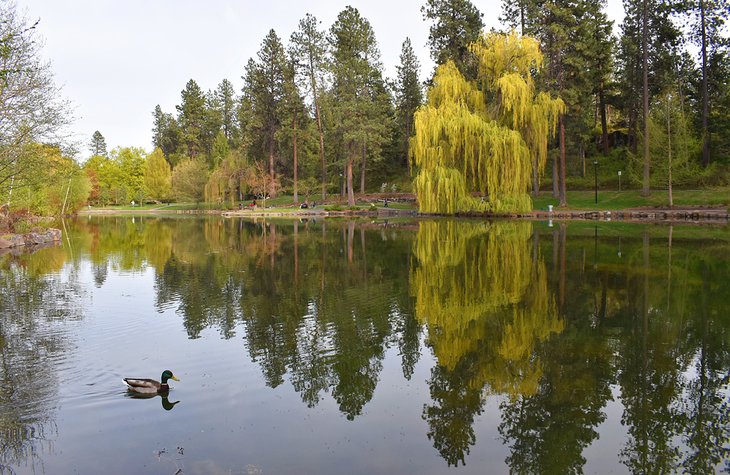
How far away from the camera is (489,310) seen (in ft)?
38.3

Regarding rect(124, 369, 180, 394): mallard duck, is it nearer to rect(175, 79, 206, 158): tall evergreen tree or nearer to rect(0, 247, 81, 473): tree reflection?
rect(0, 247, 81, 473): tree reflection

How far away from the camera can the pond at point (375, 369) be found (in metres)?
5.78

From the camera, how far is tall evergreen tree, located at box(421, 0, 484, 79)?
1884 inches

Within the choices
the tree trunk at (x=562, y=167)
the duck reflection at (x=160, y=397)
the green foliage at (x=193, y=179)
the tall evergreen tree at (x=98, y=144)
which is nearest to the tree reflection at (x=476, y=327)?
the duck reflection at (x=160, y=397)

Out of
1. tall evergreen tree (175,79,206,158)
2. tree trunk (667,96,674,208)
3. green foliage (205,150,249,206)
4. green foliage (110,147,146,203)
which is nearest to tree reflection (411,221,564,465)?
tree trunk (667,96,674,208)

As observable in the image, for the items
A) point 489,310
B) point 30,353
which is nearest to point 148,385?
point 30,353

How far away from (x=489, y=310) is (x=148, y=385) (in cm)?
742

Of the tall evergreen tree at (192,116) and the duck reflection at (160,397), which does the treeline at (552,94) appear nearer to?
the tall evergreen tree at (192,116)

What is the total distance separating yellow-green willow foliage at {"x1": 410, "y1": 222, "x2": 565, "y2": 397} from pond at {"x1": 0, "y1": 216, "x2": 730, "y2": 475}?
6 cm

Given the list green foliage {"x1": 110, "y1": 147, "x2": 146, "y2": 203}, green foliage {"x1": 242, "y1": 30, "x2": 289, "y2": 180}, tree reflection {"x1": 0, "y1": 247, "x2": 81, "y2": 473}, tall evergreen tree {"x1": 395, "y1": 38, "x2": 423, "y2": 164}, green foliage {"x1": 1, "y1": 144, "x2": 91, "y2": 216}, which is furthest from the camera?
green foliage {"x1": 110, "y1": 147, "x2": 146, "y2": 203}

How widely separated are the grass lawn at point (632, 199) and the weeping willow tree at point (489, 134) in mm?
6115

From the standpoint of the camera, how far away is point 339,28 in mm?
55906

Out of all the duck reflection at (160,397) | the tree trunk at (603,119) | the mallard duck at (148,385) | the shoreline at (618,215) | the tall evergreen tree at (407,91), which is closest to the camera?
the duck reflection at (160,397)

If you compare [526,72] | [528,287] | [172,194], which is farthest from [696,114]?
[172,194]
